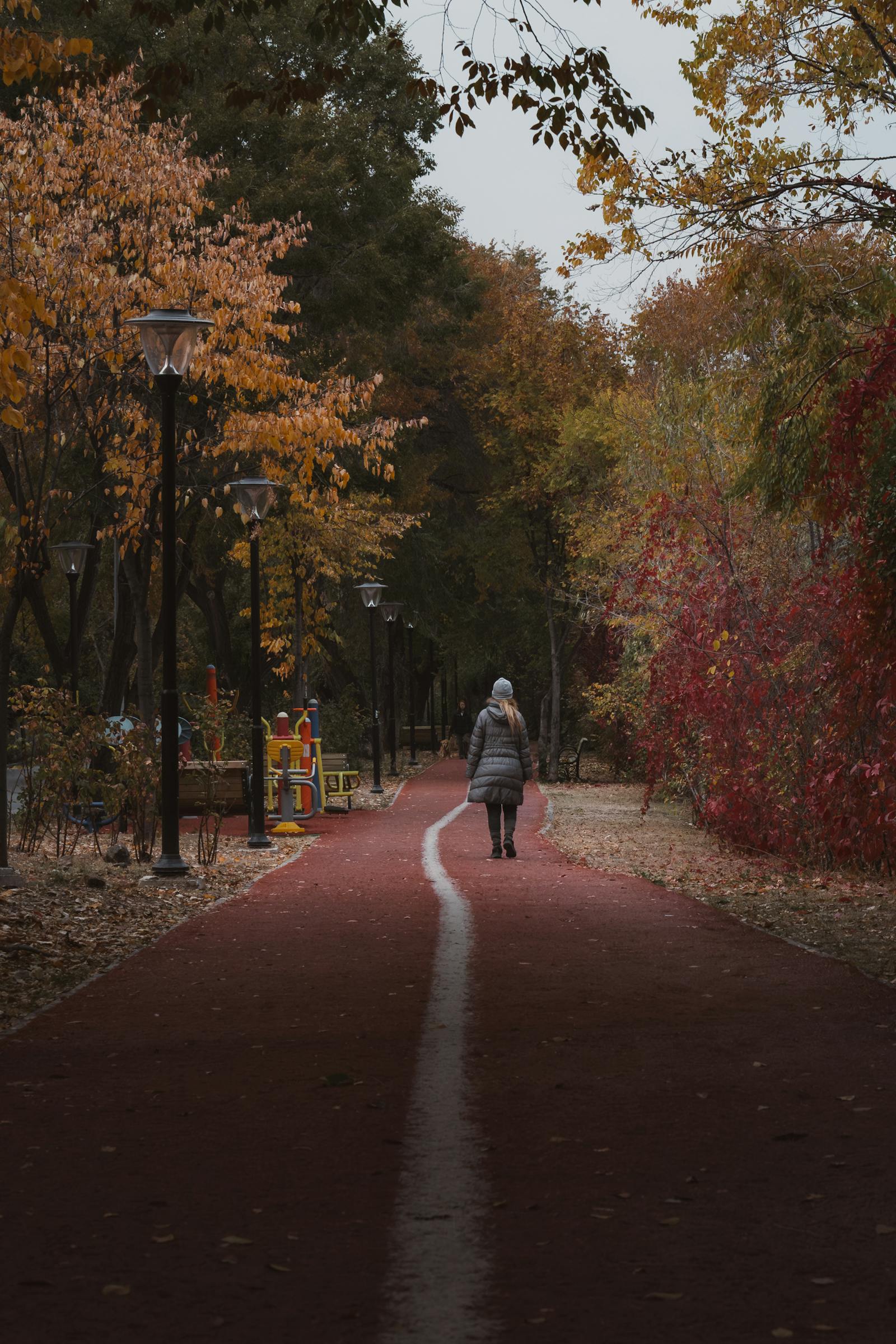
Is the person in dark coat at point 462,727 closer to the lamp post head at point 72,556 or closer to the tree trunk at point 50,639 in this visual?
the lamp post head at point 72,556

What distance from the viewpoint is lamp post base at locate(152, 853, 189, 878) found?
1458cm

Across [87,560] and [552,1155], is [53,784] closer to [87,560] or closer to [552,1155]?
[87,560]

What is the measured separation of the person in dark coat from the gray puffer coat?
1163 inches

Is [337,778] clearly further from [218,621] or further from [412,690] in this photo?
[412,690]

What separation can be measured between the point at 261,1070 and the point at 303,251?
70.4 feet

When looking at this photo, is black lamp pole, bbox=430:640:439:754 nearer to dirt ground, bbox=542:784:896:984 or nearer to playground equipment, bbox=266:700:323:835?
playground equipment, bbox=266:700:323:835

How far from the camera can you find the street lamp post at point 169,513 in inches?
563

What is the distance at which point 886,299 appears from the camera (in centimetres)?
1245

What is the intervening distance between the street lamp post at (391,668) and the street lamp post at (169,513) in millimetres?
22191

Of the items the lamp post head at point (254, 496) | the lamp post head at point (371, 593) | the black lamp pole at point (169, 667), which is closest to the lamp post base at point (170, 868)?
the black lamp pole at point (169, 667)

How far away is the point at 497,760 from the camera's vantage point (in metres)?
17.0

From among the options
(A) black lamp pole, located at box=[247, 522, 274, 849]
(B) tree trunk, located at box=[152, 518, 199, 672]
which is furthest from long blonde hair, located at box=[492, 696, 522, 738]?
(B) tree trunk, located at box=[152, 518, 199, 672]

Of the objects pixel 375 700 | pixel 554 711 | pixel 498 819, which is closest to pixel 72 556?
pixel 375 700

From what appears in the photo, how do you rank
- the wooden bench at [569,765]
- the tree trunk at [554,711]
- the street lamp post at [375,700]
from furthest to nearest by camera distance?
the wooden bench at [569,765]
the tree trunk at [554,711]
the street lamp post at [375,700]
